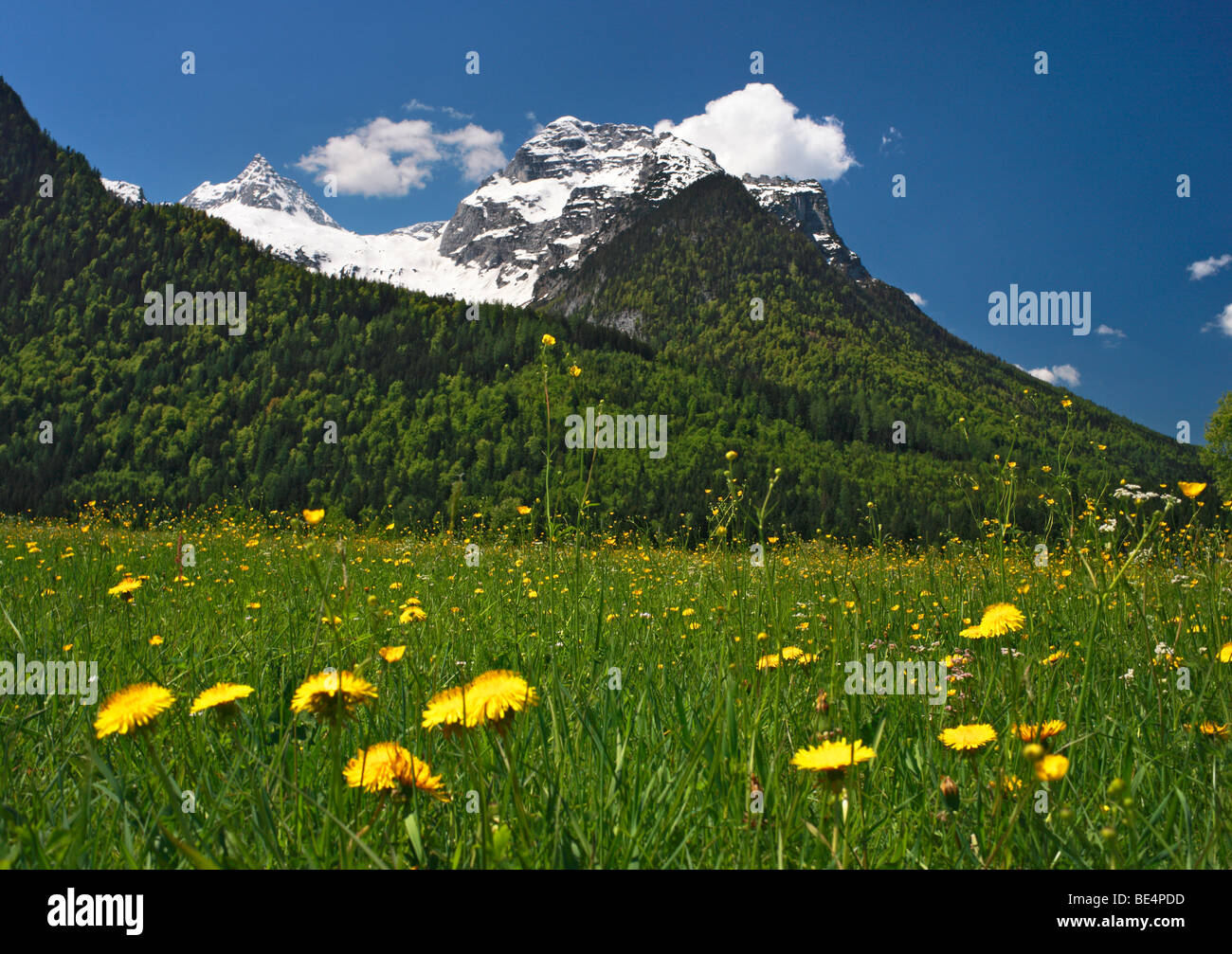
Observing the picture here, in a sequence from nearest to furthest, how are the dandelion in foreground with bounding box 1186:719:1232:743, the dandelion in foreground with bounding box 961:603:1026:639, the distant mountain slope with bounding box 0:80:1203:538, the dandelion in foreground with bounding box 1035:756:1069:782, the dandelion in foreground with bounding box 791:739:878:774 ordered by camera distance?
the dandelion in foreground with bounding box 1035:756:1069:782, the dandelion in foreground with bounding box 791:739:878:774, the dandelion in foreground with bounding box 1186:719:1232:743, the dandelion in foreground with bounding box 961:603:1026:639, the distant mountain slope with bounding box 0:80:1203:538

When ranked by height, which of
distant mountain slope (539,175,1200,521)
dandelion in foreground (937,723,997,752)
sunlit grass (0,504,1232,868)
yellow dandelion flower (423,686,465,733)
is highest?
distant mountain slope (539,175,1200,521)

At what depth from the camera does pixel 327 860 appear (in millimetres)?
1026

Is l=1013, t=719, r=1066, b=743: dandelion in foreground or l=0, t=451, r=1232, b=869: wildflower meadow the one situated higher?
l=1013, t=719, r=1066, b=743: dandelion in foreground

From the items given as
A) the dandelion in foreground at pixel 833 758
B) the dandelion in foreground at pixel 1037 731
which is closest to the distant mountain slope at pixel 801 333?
the dandelion in foreground at pixel 1037 731

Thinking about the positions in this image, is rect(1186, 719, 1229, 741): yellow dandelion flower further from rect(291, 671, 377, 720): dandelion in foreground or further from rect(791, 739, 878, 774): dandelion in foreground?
rect(291, 671, 377, 720): dandelion in foreground

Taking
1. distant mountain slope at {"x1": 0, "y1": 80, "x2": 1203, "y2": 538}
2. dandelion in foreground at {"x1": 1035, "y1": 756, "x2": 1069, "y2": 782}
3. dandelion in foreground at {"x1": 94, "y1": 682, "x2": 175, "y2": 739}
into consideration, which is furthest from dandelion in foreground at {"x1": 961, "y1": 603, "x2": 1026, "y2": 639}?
distant mountain slope at {"x1": 0, "y1": 80, "x2": 1203, "y2": 538}

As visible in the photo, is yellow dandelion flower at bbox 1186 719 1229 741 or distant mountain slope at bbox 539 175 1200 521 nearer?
yellow dandelion flower at bbox 1186 719 1229 741

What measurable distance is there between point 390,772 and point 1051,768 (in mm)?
909

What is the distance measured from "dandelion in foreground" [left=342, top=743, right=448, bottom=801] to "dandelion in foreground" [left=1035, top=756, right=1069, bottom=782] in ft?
2.73

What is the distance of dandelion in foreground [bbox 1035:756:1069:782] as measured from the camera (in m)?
0.79

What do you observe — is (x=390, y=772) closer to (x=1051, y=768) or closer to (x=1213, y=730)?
(x=1051, y=768)

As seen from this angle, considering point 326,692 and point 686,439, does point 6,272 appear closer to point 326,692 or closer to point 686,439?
point 686,439
